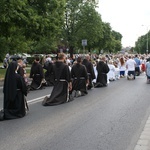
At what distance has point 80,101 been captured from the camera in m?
12.0

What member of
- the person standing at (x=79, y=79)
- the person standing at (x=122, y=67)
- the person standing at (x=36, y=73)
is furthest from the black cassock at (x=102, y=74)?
the person standing at (x=122, y=67)

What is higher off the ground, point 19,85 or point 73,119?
point 19,85

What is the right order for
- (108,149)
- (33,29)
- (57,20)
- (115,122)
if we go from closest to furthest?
(108,149) → (115,122) → (33,29) → (57,20)

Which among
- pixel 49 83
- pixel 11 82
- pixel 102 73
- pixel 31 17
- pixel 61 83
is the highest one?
pixel 31 17

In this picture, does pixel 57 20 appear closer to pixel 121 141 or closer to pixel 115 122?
pixel 115 122

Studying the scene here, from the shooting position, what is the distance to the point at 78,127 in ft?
25.5

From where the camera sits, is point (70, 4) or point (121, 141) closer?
point (121, 141)

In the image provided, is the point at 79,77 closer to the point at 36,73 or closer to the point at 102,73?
the point at 36,73

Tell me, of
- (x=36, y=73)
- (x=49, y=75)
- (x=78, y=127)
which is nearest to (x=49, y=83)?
(x=49, y=75)

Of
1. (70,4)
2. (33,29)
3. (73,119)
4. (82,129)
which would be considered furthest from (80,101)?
(70,4)

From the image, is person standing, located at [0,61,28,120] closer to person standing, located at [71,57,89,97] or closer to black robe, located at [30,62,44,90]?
person standing, located at [71,57,89,97]

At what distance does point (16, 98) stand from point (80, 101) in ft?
11.8

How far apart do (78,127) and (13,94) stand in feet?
6.97

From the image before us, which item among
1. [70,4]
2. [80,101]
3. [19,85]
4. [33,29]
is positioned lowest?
[80,101]
